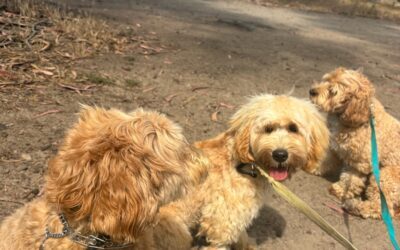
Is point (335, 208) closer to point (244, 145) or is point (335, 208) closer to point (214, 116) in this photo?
point (244, 145)

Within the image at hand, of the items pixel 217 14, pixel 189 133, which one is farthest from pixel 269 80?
pixel 217 14

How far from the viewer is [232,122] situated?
151 inches

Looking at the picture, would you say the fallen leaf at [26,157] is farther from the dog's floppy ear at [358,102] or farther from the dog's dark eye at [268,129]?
the dog's floppy ear at [358,102]

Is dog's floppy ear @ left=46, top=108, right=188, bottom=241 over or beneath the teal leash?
over

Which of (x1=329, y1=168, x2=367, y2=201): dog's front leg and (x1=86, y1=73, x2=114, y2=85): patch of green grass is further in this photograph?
(x1=86, y1=73, x2=114, y2=85): patch of green grass

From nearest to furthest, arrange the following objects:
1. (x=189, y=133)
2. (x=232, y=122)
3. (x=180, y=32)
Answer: (x=232, y=122), (x=189, y=133), (x=180, y=32)

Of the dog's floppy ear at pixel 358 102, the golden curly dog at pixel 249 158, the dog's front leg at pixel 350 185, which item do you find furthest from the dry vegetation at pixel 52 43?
the dog's front leg at pixel 350 185

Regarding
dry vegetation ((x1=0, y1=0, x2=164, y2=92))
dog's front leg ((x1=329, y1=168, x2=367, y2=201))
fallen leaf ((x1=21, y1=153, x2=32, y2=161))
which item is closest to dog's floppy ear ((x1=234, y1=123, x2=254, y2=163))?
dog's front leg ((x1=329, y1=168, x2=367, y2=201))

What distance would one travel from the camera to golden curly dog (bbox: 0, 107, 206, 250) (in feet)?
6.15

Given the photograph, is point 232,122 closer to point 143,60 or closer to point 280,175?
point 280,175

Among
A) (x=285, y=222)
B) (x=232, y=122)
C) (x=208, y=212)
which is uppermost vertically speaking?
(x=232, y=122)

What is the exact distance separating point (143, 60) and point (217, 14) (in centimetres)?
813

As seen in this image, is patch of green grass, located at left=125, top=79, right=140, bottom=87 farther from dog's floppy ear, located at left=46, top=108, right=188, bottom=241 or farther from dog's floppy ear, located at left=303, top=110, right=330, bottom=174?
dog's floppy ear, located at left=46, top=108, right=188, bottom=241

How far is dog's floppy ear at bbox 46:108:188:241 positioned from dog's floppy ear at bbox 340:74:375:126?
3.35 metres
